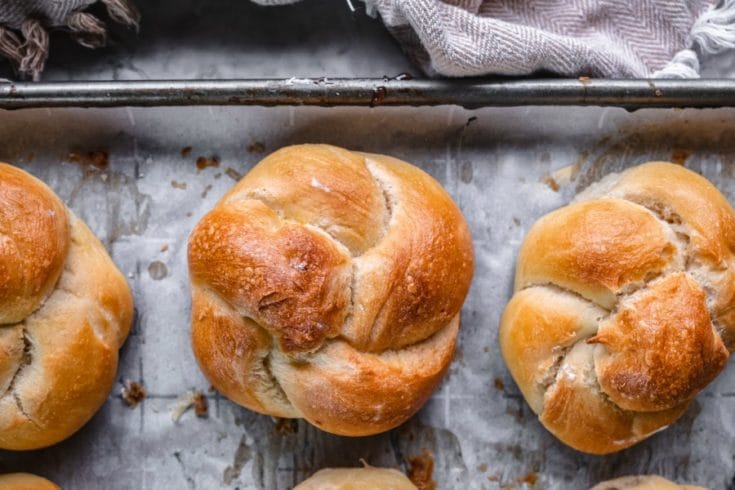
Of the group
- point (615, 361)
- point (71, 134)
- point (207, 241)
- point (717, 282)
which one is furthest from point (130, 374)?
point (717, 282)

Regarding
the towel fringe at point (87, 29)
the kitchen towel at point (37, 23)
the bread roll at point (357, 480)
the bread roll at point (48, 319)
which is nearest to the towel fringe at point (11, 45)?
the kitchen towel at point (37, 23)

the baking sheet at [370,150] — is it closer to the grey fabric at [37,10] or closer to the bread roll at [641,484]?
the bread roll at [641,484]

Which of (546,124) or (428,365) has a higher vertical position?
(546,124)

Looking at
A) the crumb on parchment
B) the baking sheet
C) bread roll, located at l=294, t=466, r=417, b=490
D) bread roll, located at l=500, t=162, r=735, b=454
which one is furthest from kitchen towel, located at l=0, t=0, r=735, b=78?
bread roll, located at l=294, t=466, r=417, b=490

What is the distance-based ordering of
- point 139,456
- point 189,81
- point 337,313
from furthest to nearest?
point 139,456 < point 189,81 < point 337,313

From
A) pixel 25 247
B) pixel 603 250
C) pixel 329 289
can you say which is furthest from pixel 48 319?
pixel 603 250

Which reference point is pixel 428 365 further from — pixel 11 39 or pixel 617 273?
pixel 11 39

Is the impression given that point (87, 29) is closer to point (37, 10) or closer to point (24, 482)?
point (37, 10)
